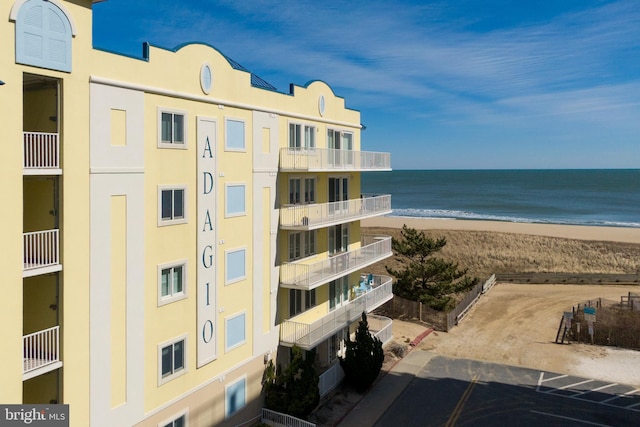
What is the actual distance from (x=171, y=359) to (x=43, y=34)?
418 inches

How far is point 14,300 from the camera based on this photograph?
12.6 meters

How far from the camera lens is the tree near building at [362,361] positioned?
25062 millimetres

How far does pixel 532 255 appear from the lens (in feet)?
196

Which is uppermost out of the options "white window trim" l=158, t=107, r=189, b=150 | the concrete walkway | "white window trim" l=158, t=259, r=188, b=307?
"white window trim" l=158, t=107, r=189, b=150

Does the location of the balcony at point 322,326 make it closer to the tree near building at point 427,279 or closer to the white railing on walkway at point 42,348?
the tree near building at point 427,279

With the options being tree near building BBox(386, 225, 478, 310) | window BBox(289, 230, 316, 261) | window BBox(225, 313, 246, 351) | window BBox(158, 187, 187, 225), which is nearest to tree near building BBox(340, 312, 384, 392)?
window BBox(289, 230, 316, 261)

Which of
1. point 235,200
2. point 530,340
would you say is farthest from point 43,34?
point 530,340

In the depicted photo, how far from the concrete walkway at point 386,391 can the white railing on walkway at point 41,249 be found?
14.0 meters

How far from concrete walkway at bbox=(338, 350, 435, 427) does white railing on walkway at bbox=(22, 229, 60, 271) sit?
14031mm

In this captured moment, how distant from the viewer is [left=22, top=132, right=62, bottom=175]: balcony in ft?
42.6

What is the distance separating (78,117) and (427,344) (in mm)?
24967

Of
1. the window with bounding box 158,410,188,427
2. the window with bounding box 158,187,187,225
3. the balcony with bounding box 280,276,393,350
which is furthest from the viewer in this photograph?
the balcony with bounding box 280,276,393,350

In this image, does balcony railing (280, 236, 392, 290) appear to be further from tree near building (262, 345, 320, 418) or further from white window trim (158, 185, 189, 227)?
white window trim (158, 185, 189, 227)

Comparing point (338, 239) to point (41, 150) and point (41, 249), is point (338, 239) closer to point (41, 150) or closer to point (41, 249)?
point (41, 249)
